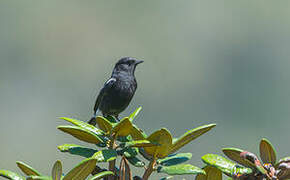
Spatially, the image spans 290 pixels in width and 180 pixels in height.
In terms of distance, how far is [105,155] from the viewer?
2.39 meters

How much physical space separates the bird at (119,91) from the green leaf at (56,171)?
6.65 metres

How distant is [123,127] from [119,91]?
257 inches

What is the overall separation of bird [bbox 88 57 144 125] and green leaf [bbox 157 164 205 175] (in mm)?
6436

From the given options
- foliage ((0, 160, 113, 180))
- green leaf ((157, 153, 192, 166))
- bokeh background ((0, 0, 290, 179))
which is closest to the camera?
foliage ((0, 160, 113, 180))

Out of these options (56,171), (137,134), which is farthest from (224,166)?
(56,171)

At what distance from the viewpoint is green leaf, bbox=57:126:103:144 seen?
237 cm

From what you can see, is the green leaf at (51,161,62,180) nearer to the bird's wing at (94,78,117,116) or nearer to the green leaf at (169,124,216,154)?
the green leaf at (169,124,216,154)

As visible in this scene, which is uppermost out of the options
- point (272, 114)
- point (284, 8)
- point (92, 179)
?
point (284, 8)

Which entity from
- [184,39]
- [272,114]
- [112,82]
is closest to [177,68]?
[184,39]

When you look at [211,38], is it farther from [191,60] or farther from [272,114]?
[272,114]

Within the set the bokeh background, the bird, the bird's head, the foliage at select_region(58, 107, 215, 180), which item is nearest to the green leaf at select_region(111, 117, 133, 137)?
the foliage at select_region(58, 107, 215, 180)

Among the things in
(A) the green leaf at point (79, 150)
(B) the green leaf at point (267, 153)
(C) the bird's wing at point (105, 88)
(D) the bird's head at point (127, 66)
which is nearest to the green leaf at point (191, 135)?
(B) the green leaf at point (267, 153)

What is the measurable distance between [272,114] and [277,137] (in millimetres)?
32654

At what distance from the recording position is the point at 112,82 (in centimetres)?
916
